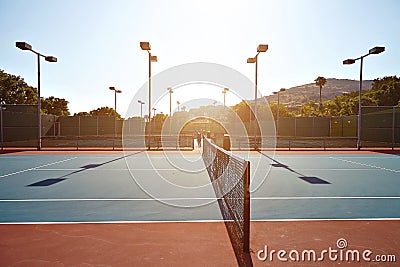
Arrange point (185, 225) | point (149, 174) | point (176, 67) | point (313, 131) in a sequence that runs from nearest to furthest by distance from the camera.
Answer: point (185, 225) < point (149, 174) < point (176, 67) < point (313, 131)

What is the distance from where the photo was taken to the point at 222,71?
54.3 feet

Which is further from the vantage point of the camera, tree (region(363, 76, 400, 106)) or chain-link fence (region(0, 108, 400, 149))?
tree (region(363, 76, 400, 106))

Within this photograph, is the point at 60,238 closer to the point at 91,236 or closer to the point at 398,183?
the point at 91,236

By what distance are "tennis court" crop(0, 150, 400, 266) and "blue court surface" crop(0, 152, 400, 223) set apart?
0.07ft

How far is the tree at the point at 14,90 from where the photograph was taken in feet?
165

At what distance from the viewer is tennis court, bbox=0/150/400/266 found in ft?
14.1

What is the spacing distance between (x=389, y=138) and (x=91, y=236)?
30502 mm

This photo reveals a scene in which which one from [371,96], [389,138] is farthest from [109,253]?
[371,96]

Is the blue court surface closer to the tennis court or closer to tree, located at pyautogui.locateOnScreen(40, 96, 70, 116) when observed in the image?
the tennis court

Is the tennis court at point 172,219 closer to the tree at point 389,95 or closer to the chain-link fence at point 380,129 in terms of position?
the chain-link fence at point 380,129

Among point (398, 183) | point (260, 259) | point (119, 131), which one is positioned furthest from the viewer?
point (119, 131)

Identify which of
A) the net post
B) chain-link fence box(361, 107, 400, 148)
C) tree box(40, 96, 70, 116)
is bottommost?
the net post

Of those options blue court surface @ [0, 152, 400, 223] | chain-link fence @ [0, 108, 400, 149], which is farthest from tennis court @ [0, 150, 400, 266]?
chain-link fence @ [0, 108, 400, 149]

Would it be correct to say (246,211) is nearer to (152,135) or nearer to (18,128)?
(18,128)
